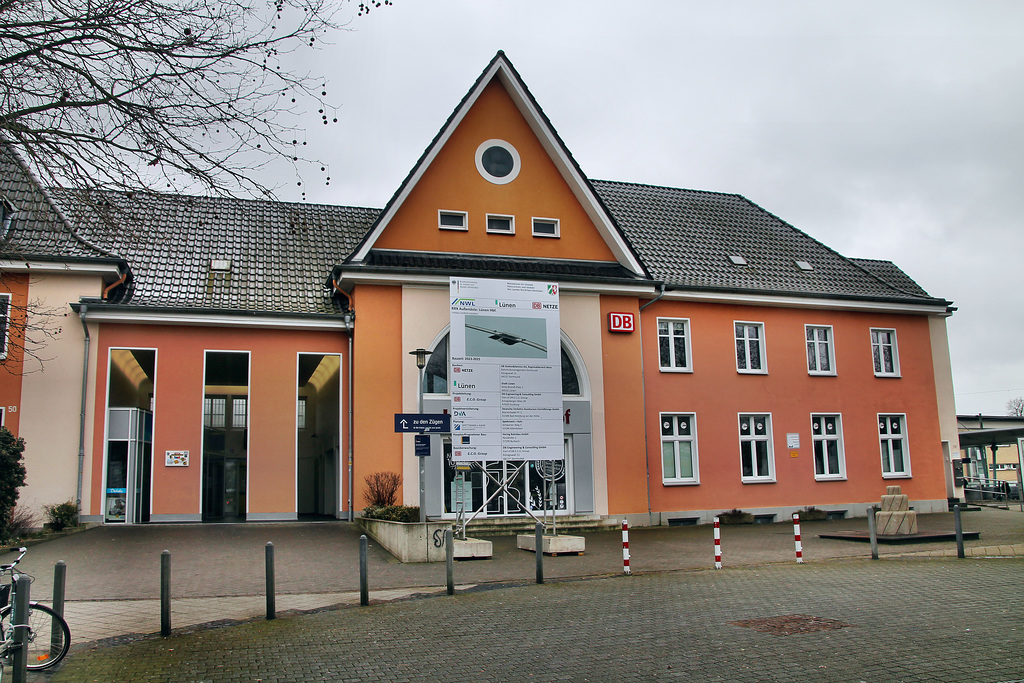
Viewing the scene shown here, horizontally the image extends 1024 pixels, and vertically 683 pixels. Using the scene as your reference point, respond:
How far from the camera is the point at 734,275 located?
2600cm

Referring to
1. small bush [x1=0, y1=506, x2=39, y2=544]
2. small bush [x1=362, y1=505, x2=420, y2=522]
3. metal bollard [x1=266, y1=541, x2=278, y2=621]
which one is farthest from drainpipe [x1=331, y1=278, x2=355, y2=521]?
metal bollard [x1=266, y1=541, x2=278, y2=621]

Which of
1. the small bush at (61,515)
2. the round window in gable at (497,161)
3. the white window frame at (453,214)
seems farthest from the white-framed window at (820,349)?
the small bush at (61,515)

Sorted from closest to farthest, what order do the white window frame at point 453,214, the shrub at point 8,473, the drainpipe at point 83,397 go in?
1. the shrub at point 8,473
2. the drainpipe at point 83,397
3. the white window frame at point 453,214

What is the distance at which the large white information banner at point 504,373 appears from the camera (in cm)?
1644

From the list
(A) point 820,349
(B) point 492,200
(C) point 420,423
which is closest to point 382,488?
(C) point 420,423

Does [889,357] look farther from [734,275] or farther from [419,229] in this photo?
[419,229]

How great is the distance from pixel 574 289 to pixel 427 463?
20.0ft

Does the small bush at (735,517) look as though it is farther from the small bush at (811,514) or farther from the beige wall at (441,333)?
the beige wall at (441,333)

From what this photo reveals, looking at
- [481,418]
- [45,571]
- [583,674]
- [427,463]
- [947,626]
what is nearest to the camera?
[583,674]

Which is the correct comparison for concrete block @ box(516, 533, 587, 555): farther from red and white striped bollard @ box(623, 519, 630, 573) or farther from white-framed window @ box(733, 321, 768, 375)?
white-framed window @ box(733, 321, 768, 375)

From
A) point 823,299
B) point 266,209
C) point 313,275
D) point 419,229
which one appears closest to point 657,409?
point 823,299

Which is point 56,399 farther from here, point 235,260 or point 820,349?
point 820,349

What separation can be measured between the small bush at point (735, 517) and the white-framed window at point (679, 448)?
1262mm

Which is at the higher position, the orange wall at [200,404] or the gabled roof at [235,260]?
the gabled roof at [235,260]
